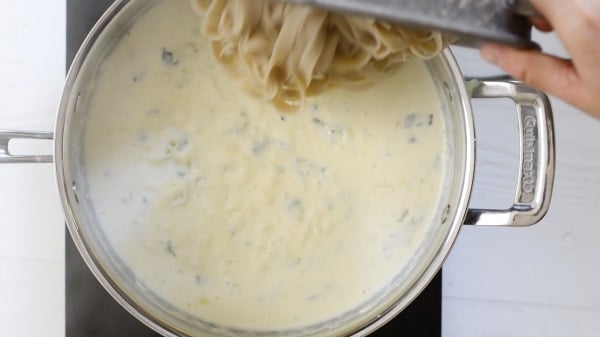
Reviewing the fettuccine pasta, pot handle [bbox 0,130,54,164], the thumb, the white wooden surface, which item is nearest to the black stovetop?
the white wooden surface

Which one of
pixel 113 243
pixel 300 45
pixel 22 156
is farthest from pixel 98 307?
pixel 300 45

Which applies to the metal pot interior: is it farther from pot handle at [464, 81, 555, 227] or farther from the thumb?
the thumb

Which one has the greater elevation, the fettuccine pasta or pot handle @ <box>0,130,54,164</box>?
the fettuccine pasta

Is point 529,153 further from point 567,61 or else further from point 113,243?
point 113,243

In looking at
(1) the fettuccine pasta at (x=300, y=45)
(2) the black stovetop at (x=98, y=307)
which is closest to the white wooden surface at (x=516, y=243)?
(2) the black stovetop at (x=98, y=307)

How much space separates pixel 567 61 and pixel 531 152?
0.24m

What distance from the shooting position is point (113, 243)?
0.85 meters

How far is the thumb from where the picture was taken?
54 centimetres

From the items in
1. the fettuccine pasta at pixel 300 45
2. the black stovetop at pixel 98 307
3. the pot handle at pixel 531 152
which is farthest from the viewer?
the black stovetop at pixel 98 307

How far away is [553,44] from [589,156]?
0.60ft

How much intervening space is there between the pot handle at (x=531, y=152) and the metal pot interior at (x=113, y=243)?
52 millimetres

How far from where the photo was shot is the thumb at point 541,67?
21.1 inches

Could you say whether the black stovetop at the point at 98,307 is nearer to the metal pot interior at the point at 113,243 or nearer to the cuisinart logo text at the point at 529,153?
the metal pot interior at the point at 113,243

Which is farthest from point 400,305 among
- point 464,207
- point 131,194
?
point 131,194
